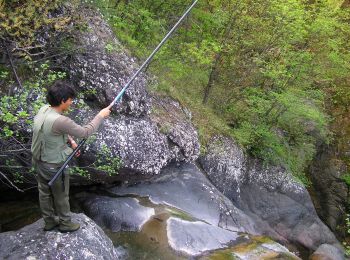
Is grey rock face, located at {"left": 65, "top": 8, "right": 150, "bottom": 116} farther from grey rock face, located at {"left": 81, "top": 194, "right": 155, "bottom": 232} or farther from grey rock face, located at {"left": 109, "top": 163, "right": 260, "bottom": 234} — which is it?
grey rock face, located at {"left": 81, "top": 194, "right": 155, "bottom": 232}

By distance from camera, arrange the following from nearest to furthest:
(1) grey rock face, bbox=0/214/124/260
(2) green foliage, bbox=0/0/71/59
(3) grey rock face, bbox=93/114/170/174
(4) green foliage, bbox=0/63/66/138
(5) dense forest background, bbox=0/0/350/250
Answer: (1) grey rock face, bbox=0/214/124/260 < (4) green foliage, bbox=0/63/66/138 < (2) green foliage, bbox=0/0/71/59 < (3) grey rock face, bbox=93/114/170/174 < (5) dense forest background, bbox=0/0/350/250

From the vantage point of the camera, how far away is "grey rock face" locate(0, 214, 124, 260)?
5.08 m

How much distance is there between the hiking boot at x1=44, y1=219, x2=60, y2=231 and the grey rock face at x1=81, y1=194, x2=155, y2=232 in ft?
8.99

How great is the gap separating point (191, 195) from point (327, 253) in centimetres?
458

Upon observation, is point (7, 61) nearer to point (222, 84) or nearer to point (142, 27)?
point (142, 27)

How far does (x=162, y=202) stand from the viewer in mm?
9031

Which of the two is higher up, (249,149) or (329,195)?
(249,149)

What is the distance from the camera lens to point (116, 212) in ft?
26.9

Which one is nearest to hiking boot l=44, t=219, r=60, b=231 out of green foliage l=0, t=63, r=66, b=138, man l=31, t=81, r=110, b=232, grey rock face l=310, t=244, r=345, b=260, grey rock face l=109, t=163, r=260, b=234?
man l=31, t=81, r=110, b=232

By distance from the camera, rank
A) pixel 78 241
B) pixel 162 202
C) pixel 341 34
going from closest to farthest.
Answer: pixel 78 241
pixel 162 202
pixel 341 34

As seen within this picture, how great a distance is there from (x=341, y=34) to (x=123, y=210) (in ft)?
37.0

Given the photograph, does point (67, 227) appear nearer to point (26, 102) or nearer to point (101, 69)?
point (26, 102)

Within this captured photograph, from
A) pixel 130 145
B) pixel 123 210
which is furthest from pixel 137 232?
pixel 130 145

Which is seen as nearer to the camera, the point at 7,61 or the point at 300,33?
the point at 7,61
